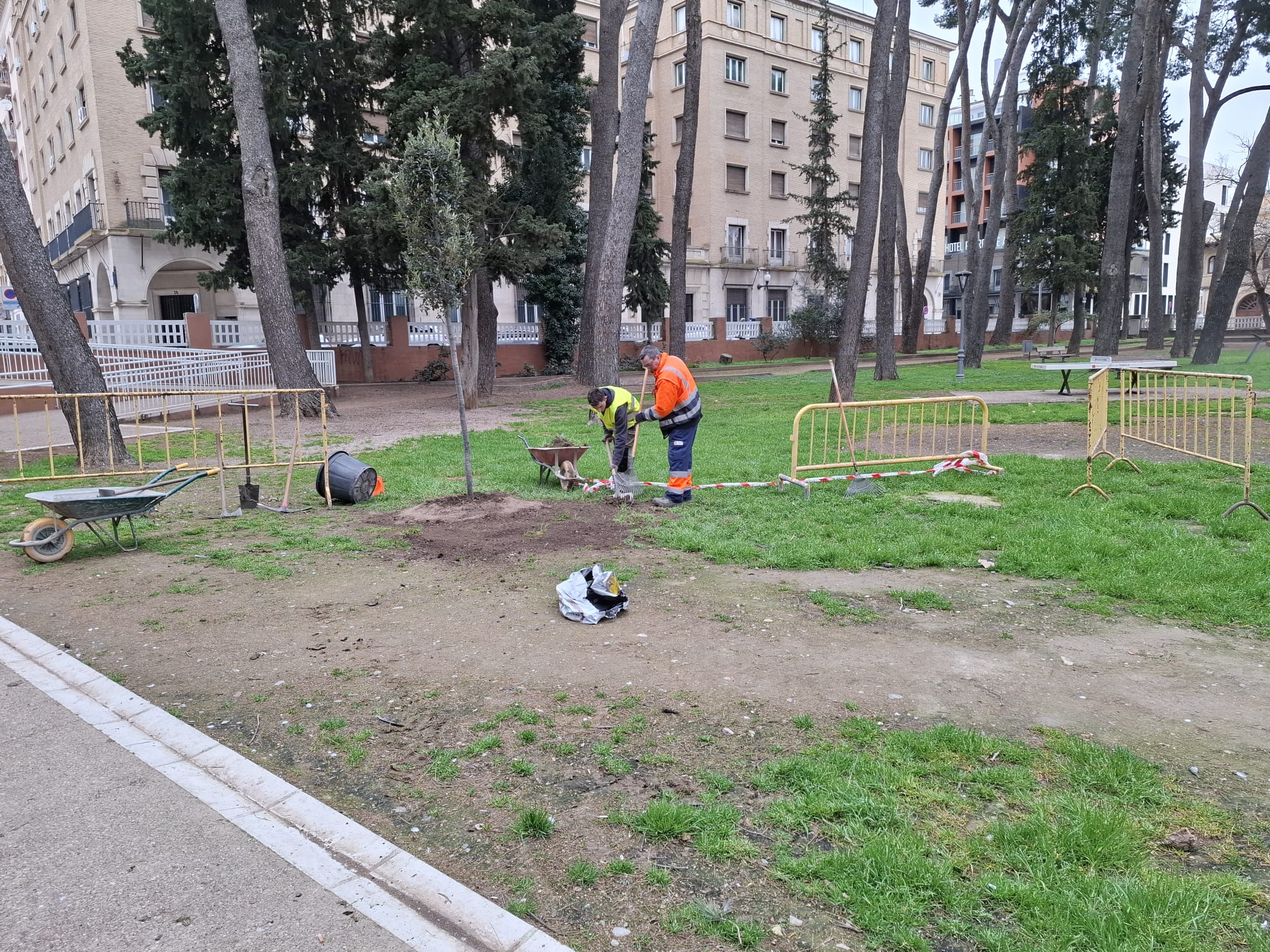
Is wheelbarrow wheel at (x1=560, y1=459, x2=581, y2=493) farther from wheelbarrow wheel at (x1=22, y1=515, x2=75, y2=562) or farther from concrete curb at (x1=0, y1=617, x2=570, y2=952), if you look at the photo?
concrete curb at (x1=0, y1=617, x2=570, y2=952)

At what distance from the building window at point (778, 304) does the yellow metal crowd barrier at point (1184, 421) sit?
3236 cm

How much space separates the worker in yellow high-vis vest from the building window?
128 feet

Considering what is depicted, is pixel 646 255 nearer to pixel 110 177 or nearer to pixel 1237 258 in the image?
pixel 1237 258

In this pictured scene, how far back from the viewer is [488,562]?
742 centimetres

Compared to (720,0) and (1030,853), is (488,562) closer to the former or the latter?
(1030,853)

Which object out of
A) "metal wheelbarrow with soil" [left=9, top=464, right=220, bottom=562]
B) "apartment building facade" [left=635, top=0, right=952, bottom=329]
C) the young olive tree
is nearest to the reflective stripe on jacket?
the young olive tree

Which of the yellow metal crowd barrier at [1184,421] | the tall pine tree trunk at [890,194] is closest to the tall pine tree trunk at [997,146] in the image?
the tall pine tree trunk at [890,194]

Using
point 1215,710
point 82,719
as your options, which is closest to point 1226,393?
point 1215,710

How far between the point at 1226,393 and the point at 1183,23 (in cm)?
2133

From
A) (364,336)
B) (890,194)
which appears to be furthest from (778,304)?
(364,336)

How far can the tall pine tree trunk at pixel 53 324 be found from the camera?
1141 cm

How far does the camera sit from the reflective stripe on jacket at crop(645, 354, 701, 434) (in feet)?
29.9

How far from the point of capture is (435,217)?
9172 millimetres

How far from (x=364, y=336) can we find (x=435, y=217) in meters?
20.5
